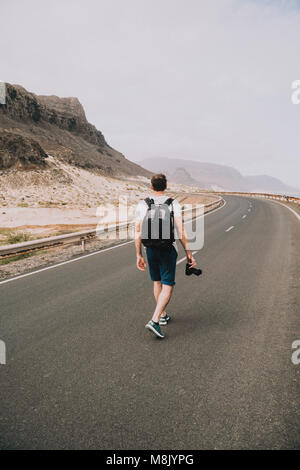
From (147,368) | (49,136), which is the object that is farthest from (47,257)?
(49,136)

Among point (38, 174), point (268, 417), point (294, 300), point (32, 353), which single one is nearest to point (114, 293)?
point (32, 353)

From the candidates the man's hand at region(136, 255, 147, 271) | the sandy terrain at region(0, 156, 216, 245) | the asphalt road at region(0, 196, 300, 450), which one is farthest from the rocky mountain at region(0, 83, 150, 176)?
the man's hand at region(136, 255, 147, 271)

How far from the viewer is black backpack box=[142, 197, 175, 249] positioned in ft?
12.3

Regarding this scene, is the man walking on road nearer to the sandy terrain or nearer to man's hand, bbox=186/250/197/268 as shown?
man's hand, bbox=186/250/197/268

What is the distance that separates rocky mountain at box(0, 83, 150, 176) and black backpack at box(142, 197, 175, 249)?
45.9m

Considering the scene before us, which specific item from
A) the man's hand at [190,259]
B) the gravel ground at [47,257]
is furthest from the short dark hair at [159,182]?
the gravel ground at [47,257]

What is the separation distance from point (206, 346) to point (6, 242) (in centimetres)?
1250

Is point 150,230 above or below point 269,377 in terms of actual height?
above

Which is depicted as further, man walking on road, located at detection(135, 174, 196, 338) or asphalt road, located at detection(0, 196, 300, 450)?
man walking on road, located at detection(135, 174, 196, 338)

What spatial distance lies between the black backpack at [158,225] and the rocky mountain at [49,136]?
45.9m

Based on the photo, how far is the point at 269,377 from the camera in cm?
318

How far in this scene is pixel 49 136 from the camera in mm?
79625

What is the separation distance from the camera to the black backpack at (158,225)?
3.74 meters

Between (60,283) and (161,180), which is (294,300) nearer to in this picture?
(161,180)
